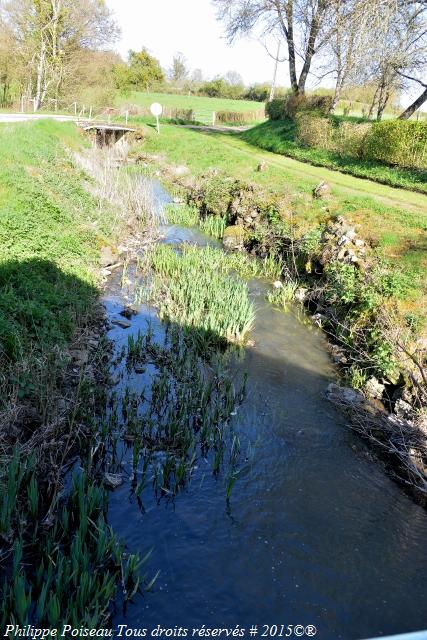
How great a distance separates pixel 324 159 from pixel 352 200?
7.69 meters

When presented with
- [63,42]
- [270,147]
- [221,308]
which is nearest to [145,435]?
[221,308]

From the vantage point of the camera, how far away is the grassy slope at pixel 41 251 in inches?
289

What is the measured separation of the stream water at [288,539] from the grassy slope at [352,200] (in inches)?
160

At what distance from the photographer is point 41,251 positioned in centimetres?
970

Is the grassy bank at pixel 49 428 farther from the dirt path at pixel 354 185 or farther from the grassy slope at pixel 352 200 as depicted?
the dirt path at pixel 354 185

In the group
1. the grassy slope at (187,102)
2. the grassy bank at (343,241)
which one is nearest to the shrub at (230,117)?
the grassy slope at (187,102)

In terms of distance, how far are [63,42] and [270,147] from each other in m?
24.0

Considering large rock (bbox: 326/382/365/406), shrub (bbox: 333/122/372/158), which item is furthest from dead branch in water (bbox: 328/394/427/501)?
shrub (bbox: 333/122/372/158)

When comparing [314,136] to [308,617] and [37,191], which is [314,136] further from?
[308,617]

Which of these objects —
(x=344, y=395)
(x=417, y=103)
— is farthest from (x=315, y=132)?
(x=344, y=395)

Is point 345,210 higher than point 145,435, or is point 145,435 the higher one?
point 345,210

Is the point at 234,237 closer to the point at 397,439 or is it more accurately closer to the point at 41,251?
the point at 41,251

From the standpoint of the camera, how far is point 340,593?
470cm

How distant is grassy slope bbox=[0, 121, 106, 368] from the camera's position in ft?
24.1
